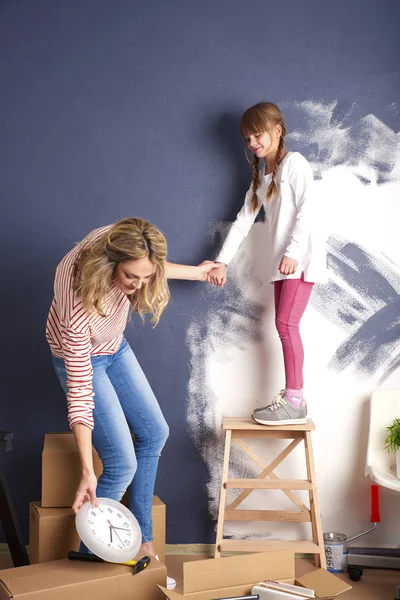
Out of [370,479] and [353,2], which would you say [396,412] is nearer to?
[370,479]

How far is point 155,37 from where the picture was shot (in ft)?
9.21

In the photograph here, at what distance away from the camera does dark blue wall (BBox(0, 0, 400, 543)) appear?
280 centimetres

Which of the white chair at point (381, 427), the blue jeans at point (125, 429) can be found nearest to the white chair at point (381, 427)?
the white chair at point (381, 427)

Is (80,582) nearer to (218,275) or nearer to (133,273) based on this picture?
(133,273)

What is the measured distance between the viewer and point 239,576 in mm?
2127

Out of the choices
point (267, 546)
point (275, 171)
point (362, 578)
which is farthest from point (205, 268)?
point (362, 578)

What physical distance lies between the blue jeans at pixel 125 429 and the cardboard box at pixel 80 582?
26cm

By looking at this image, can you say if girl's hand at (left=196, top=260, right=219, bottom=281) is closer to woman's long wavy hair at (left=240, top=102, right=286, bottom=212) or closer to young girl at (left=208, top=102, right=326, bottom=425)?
young girl at (left=208, top=102, right=326, bottom=425)

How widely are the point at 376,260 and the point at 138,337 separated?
3.32ft

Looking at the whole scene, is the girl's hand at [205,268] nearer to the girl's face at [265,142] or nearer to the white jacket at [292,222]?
the white jacket at [292,222]

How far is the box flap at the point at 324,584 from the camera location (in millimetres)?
2178

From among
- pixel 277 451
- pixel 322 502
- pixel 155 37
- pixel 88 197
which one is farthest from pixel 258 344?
pixel 155 37

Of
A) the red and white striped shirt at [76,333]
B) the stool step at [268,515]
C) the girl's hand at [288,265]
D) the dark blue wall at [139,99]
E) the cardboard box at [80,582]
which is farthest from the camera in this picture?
the dark blue wall at [139,99]

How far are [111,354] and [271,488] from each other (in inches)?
32.6
